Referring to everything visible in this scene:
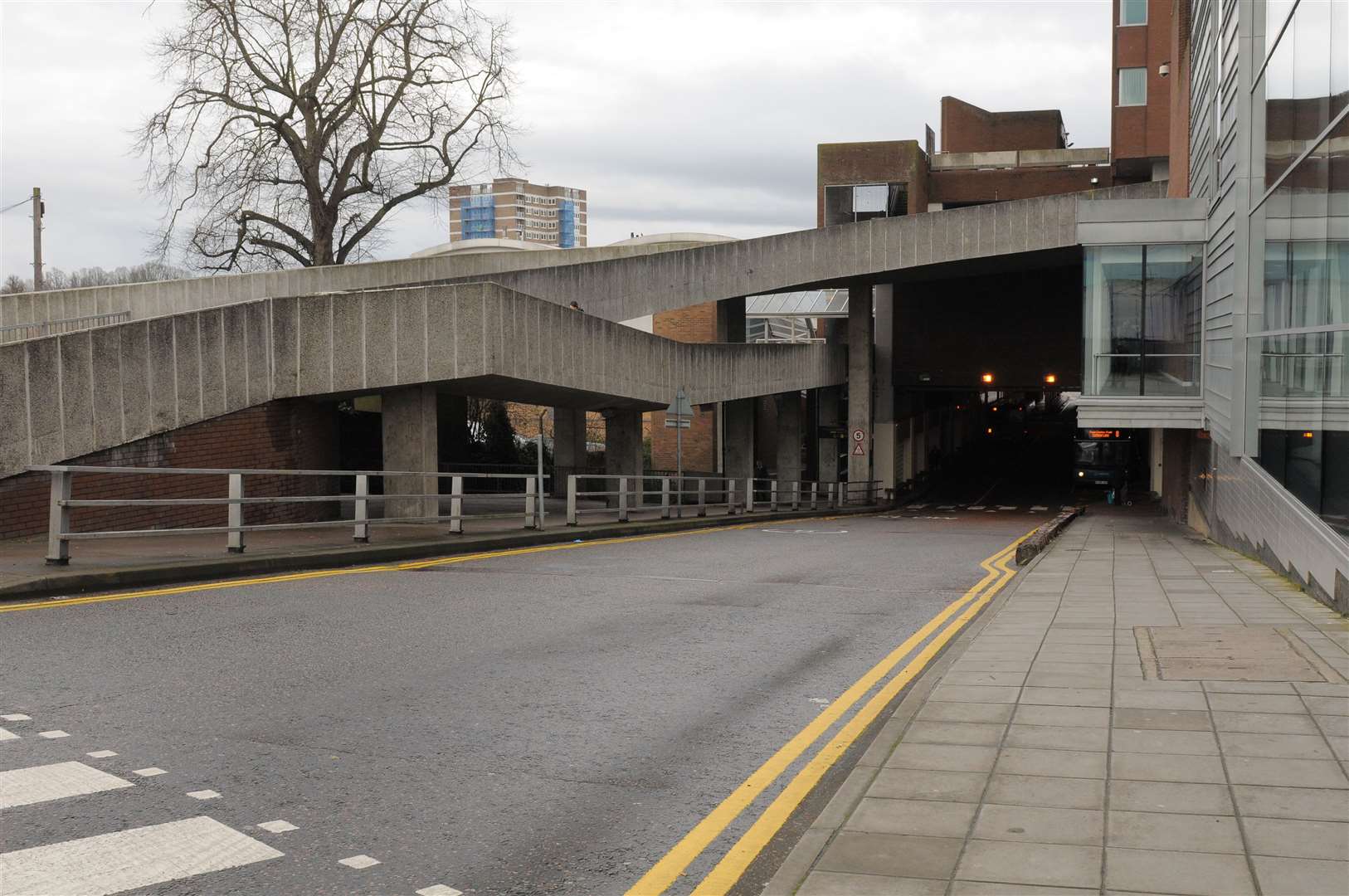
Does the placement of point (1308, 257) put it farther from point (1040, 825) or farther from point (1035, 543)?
point (1040, 825)

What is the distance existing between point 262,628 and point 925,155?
61.3m

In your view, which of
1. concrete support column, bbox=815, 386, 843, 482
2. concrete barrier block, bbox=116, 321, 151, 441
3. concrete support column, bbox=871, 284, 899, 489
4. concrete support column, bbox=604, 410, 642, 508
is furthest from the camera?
concrete support column, bbox=815, 386, 843, 482

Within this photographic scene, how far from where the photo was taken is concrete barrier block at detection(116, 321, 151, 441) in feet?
48.0

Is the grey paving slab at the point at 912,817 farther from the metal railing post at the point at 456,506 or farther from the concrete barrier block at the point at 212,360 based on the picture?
the concrete barrier block at the point at 212,360

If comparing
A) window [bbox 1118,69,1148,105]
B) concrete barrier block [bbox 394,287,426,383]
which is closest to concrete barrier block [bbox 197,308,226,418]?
concrete barrier block [bbox 394,287,426,383]

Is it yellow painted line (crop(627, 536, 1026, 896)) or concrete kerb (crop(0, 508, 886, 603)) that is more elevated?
concrete kerb (crop(0, 508, 886, 603))

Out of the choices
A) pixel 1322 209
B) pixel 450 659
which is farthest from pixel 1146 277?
pixel 450 659

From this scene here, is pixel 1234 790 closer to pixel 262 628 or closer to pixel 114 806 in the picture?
pixel 114 806

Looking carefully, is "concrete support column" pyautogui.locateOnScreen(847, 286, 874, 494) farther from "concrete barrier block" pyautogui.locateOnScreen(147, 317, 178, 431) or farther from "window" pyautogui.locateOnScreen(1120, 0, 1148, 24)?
"concrete barrier block" pyautogui.locateOnScreen(147, 317, 178, 431)

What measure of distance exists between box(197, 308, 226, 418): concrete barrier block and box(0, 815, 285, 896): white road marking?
39.4ft

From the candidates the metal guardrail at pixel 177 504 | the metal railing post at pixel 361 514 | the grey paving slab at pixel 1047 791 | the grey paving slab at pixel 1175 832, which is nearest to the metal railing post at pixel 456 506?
the metal guardrail at pixel 177 504

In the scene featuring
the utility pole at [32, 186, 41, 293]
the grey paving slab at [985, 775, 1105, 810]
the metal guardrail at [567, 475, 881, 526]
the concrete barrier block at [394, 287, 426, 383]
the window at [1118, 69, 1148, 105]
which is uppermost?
the window at [1118, 69, 1148, 105]

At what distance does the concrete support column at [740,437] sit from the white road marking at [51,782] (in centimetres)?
4016

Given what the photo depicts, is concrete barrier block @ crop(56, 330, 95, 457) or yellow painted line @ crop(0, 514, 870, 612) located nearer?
yellow painted line @ crop(0, 514, 870, 612)
